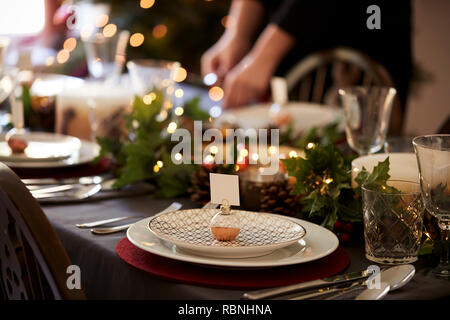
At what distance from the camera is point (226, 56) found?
120 inches

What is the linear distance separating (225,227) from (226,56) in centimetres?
221

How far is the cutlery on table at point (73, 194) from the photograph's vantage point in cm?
120

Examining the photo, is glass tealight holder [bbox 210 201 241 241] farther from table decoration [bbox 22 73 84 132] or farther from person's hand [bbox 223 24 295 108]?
person's hand [bbox 223 24 295 108]

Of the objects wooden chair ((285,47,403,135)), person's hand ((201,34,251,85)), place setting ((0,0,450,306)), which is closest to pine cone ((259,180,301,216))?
place setting ((0,0,450,306))

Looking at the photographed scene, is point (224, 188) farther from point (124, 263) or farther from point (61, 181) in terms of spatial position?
point (61, 181)

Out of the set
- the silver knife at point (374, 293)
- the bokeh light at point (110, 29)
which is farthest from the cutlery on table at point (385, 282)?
the bokeh light at point (110, 29)

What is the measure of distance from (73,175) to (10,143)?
0.15 metres

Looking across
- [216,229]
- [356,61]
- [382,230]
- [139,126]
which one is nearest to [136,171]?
[139,126]

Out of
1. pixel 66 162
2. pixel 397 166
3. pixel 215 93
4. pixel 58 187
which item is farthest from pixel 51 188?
pixel 215 93

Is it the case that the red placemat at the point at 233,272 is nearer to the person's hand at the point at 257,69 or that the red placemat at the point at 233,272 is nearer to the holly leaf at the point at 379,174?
the holly leaf at the point at 379,174

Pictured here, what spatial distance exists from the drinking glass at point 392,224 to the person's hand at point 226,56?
2.13 metres

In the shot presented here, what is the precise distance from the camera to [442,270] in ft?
2.90

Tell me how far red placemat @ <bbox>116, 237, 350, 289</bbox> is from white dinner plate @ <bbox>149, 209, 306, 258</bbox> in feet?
0.08

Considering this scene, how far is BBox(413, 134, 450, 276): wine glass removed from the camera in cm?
85
